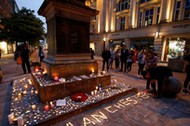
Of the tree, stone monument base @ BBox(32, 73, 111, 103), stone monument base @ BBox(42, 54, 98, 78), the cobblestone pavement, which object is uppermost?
the tree

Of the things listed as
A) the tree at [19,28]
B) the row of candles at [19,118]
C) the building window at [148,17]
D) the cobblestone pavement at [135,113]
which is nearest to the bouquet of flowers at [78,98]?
the cobblestone pavement at [135,113]

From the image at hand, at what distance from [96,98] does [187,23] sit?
13896mm

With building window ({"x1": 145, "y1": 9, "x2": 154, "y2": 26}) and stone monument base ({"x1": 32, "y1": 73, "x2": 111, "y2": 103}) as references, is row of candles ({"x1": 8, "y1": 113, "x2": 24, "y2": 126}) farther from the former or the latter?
building window ({"x1": 145, "y1": 9, "x2": 154, "y2": 26})

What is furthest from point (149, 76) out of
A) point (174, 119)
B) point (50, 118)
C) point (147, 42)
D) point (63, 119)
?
point (147, 42)

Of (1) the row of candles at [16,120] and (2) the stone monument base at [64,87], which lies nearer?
(1) the row of candles at [16,120]

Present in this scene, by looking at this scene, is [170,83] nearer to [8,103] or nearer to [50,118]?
[50,118]

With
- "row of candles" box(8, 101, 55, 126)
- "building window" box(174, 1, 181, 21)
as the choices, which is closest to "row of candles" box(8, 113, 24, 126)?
"row of candles" box(8, 101, 55, 126)

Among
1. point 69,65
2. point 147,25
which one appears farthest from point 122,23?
point 69,65

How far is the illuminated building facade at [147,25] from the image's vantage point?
40.5 feet

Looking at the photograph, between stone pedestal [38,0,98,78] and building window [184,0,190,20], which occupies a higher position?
building window [184,0,190,20]

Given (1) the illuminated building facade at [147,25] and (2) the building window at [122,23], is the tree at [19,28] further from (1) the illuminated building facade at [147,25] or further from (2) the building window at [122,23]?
(2) the building window at [122,23]

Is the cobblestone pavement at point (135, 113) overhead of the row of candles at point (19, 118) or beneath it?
beneath

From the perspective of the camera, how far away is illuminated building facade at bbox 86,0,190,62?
40.5 feet

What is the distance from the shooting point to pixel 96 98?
3.62 metres
